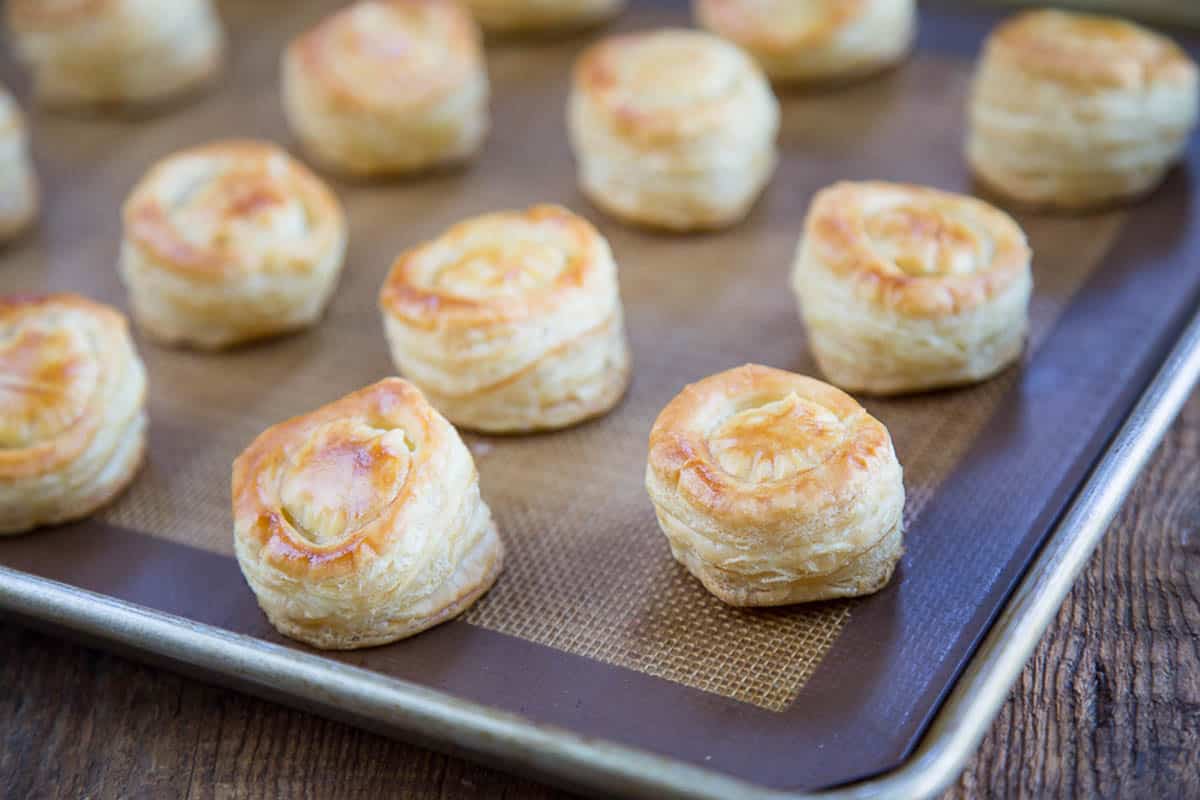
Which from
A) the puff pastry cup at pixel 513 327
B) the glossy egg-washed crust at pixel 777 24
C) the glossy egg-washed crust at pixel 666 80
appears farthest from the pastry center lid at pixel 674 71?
the puff pastry cup at pixel 513 327

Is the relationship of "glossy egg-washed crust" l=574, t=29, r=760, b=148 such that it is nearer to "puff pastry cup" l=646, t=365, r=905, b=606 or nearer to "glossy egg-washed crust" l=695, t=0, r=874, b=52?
"glossy egg-washed crust" l=695, t=0, r=874, b=52

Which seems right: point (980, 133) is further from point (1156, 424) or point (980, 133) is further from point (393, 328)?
point (393, 328)

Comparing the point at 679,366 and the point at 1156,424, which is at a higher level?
the point at 1156,424

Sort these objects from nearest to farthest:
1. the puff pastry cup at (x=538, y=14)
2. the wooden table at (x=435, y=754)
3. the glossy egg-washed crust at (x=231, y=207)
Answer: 1. the wooden table at (x=435, y=754)
2. the glossy egg-washed crust at (x=231, y=207)
3. the puff pastry cup at (x=538, y=14)

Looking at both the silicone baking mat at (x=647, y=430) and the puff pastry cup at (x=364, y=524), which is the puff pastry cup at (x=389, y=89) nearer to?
the silicone baking mat at (x=647, y=430)

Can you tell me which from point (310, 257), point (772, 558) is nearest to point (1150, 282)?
point (772, 558)
